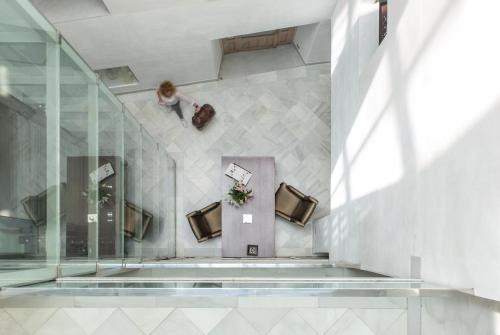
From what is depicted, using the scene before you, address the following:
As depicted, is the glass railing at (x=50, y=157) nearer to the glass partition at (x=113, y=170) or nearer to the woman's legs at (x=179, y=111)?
the glass partition at (x=113, y=170)

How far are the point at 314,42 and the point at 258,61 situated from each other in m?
1.29

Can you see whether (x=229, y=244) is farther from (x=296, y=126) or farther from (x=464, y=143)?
(x=464, y=143)

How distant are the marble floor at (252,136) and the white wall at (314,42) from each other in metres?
0.38

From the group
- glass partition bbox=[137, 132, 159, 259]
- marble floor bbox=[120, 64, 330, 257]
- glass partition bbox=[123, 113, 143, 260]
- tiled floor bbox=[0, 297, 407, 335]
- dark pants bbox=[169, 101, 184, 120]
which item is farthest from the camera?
dark pants bbox=[169, 101, 184, 120]

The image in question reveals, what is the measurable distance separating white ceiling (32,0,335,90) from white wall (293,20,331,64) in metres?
0.46

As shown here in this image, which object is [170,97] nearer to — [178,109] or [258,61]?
[178,109]

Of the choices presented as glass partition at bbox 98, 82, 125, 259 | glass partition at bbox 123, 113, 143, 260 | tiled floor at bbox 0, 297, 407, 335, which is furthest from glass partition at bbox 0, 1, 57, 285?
glass partition at bbox 123, 113, 143, 260

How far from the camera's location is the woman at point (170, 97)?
7676 millimetres

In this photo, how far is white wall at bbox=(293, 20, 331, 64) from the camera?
7314 mm

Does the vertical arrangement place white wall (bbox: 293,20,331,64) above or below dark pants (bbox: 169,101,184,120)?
above

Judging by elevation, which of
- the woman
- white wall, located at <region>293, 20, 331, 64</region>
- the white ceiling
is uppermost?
white wall, located at <region>293, 20, 331, 64</region>

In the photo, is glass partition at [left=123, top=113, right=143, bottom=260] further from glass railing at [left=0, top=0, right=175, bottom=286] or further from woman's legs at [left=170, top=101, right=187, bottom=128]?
woman's legs at [left=170, top=101, right=187, bottom=128]

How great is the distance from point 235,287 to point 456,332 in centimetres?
140

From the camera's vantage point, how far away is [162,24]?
6.10 meters
